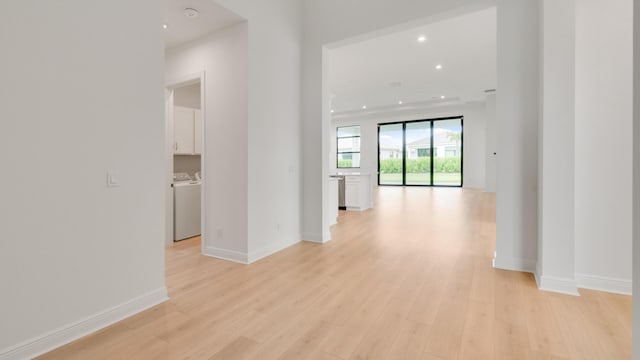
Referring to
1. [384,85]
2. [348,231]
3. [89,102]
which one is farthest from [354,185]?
[89,102]

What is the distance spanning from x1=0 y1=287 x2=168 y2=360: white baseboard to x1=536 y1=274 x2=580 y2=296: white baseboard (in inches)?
127

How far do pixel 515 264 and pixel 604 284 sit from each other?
649 millimetres

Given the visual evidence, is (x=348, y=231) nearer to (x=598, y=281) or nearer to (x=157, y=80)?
(x=598, y=281)

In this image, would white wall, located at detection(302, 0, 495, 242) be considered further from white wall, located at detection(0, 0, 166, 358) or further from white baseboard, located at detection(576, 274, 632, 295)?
white baseboard, located at detection(576, 274, 632, 295)

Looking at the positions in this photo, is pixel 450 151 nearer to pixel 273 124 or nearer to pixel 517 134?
pixel 517 134

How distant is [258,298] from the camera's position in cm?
242

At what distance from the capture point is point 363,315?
2.12 meters

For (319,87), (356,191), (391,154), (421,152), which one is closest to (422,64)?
(356,191)

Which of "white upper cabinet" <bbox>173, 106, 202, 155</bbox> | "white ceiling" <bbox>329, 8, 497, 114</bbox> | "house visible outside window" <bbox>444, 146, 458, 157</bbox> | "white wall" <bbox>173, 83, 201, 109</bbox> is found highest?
"white ceiling" <bbox>329, 8, 497, 114</bbox>

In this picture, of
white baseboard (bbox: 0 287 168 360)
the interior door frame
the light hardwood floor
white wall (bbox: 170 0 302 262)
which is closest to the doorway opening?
the interior door frame

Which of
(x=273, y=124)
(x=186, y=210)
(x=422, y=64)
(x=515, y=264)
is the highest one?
(x=422, y=64)

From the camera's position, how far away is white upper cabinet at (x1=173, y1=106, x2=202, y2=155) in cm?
448

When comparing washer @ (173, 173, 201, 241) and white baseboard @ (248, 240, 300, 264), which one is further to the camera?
washer @ (173, 173, 201, 241)

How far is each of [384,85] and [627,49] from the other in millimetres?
6478
